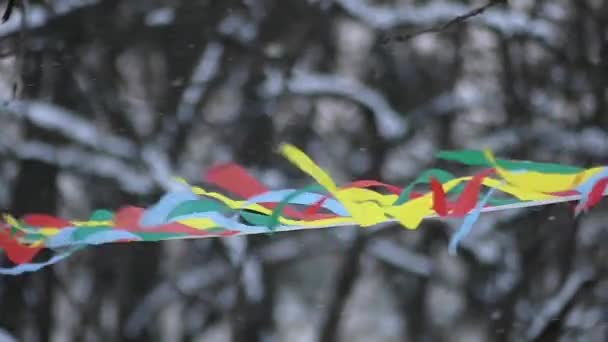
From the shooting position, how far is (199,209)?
21.7 inches


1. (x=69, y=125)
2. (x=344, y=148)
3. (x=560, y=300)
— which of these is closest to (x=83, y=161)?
(x=69, y=125)

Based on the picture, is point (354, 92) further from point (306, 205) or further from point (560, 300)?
point (560, 300)

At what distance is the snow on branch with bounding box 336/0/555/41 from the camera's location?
578 millimetres

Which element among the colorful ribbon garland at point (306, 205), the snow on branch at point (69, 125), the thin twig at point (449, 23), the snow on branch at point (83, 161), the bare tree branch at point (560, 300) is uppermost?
the thin twig at point (449, 23)

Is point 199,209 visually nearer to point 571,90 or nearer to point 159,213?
point 159,213

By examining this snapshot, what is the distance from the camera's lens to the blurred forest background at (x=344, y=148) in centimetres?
58

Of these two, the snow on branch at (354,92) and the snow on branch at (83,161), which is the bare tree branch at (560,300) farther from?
the snow on branch at (83,161)

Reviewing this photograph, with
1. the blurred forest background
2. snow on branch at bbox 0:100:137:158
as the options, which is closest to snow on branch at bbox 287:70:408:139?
the blurred forest background

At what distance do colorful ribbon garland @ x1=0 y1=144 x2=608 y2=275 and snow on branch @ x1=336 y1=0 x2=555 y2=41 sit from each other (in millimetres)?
135

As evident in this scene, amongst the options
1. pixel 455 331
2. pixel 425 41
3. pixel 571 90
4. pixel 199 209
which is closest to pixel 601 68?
pixel 571 90

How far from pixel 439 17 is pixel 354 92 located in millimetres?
115

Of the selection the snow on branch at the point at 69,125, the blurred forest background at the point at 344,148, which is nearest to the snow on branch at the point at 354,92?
the blurred forest background at the point at 344,148

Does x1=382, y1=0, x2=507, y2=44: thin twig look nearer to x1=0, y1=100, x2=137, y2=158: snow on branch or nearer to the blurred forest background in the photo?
the blurred forest background

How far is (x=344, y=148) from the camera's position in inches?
22.7
